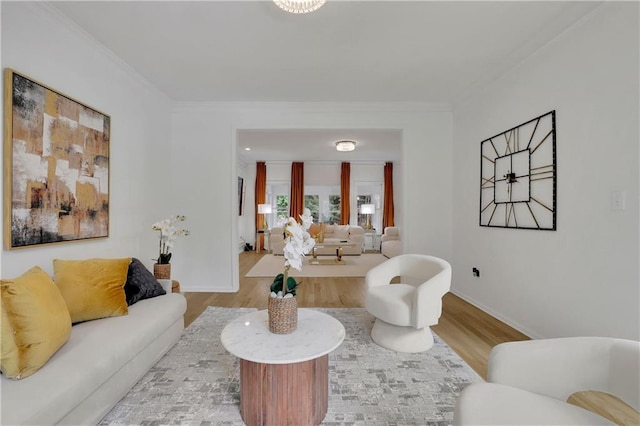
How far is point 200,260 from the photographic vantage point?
407cm

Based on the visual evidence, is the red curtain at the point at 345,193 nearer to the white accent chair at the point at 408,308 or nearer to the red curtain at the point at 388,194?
the red curtain at the point at 388,194

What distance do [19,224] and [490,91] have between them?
4.53 meters

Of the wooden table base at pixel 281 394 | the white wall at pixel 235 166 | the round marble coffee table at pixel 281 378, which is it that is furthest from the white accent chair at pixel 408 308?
the white wall at pixel 235 166

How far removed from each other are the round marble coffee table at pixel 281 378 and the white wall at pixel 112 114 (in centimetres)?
174

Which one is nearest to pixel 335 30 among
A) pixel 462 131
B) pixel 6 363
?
pixel 462 131

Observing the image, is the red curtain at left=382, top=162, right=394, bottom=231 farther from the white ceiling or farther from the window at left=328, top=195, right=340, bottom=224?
the white ceiling

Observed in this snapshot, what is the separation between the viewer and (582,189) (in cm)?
216

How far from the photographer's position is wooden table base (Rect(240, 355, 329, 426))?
1.44 m

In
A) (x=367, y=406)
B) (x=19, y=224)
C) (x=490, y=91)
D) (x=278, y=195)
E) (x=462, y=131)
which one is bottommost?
(x=367, y=406)

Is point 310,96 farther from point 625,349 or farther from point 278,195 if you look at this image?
point 278,195

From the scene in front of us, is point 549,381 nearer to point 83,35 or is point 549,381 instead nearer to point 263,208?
point 83,35

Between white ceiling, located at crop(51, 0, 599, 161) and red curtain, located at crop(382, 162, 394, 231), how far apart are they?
4.84m

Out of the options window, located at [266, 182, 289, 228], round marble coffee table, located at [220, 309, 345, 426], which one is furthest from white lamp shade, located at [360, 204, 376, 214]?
round marble coffee table, located at [220, 309, 345, 426]

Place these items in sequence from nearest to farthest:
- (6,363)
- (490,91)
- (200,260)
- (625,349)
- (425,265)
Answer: (625,349) < (6,363) < (425,265) < (490,91) < (200,260)
